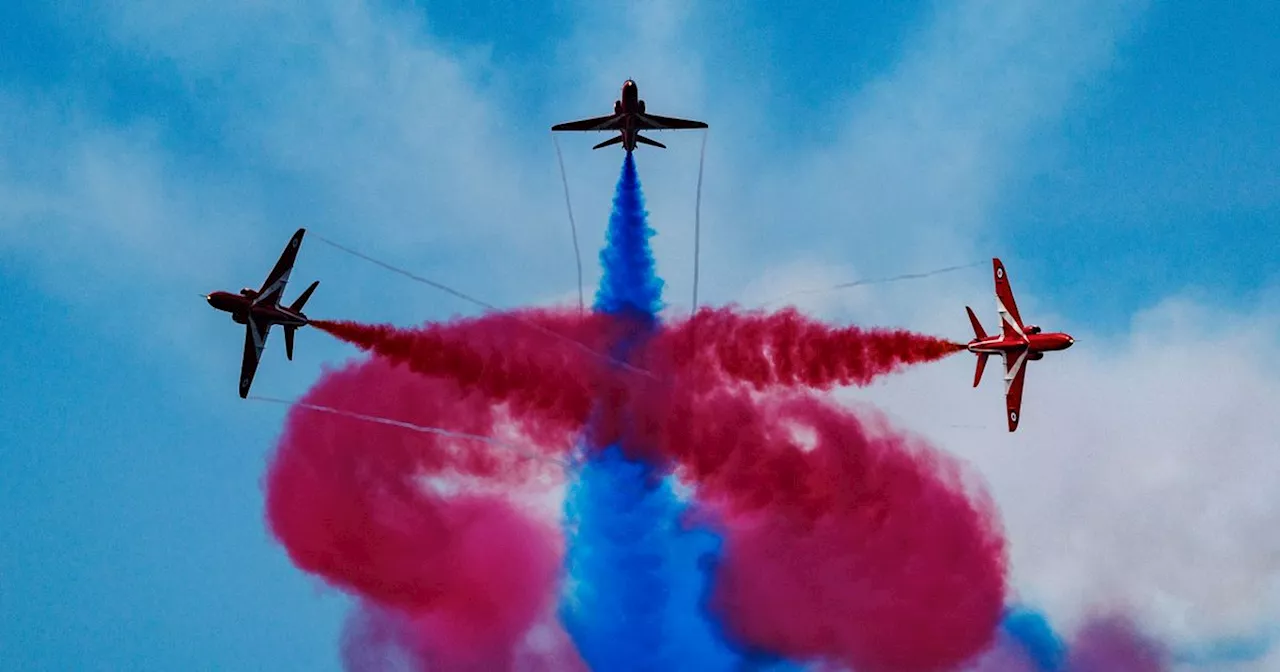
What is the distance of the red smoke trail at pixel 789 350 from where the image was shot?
67688 millimetres

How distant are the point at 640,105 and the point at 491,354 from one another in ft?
42.2

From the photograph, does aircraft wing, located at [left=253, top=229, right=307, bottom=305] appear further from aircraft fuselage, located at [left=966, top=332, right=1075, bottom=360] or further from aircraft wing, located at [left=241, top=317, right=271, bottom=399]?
aircraft fuselage, located at [left=966, top=332, right=1075, bottom=360]

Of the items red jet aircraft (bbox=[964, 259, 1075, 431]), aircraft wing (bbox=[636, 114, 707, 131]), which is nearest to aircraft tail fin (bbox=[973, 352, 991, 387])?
red jet aircraft (bbox=[964, 259, 1075, 431])

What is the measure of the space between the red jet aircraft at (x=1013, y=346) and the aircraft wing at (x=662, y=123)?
14.7 m

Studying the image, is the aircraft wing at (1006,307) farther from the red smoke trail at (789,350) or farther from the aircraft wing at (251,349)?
the aircraft wing at (251,349)

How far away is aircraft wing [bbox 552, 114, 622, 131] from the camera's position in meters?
67.0

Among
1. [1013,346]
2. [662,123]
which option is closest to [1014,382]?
[1013,346]

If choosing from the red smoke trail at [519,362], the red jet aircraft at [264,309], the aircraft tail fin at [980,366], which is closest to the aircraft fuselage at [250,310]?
the red jet aircraft at [264,309]

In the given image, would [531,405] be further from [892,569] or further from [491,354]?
[892,569]

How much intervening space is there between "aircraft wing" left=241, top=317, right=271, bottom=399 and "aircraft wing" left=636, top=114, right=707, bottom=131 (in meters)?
18.3

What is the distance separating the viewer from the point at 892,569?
71.2 m

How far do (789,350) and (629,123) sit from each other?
12.5m

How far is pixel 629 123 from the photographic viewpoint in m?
66.9

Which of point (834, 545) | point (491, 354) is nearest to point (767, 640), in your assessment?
point (834, 545)
